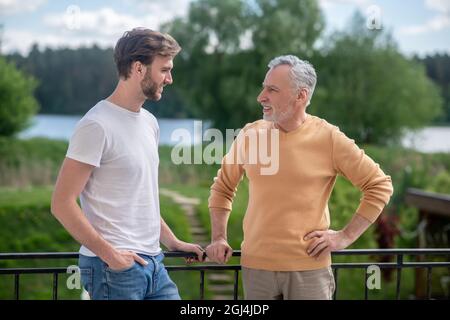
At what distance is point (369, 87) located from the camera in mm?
26547

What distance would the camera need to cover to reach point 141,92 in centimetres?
198

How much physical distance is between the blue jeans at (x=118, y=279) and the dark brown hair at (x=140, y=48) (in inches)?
20.8

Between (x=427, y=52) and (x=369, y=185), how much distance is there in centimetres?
3126

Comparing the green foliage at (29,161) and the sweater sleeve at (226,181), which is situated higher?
the green foliage at (29,161)

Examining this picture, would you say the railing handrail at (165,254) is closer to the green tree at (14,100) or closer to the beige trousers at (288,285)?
the beige trousers at (288,285)

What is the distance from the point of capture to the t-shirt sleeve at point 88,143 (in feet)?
6.14

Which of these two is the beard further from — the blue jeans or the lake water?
the lake water

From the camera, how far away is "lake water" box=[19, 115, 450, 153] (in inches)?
894

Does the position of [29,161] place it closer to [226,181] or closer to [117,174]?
[226,181]

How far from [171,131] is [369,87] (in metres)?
8.44

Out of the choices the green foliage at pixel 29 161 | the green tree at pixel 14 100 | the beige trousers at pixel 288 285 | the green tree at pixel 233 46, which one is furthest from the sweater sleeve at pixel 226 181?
→ the green tree at pixel 14 100

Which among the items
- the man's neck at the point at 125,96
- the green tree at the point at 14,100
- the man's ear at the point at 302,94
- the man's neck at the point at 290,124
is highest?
the green tree at the point at 14,100

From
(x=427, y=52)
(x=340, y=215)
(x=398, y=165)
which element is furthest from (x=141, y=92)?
(x=427, y=52)

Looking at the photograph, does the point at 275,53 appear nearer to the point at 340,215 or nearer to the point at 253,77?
the point at 253,77
